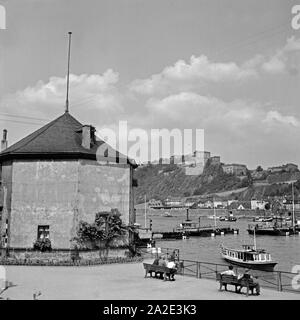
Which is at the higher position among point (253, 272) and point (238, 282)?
point (238, 282)

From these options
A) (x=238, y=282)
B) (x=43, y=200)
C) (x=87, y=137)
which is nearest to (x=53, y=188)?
(x=43, y=200)

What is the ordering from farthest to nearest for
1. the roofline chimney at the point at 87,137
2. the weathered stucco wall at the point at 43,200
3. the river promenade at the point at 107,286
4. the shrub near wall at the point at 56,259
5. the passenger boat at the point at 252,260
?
the passenger boat at the point at 252,260 < the roofline chimney at the point at 87,137 < the weathered stucco wall at the point at 43,200 < the shrub near wall at the point at 56,259 < the river promenade at the point at 107,286

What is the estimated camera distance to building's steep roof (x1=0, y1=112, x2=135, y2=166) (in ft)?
111

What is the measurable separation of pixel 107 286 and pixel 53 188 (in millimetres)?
12836

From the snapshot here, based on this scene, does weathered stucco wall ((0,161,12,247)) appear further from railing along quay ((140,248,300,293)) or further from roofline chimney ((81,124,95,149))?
railing along quay ((140,248,300,293))

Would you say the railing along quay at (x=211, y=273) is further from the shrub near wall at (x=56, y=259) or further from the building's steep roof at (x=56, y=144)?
the building's steep roof at (x=56, y=144)

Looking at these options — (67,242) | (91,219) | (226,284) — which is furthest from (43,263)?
(226,284)

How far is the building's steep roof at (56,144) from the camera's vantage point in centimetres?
3384

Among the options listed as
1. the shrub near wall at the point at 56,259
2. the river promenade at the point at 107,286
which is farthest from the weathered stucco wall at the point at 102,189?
the river promenade at the point at 107,286

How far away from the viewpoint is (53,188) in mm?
33531

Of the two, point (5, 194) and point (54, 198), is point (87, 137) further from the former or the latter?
point (5, 194)

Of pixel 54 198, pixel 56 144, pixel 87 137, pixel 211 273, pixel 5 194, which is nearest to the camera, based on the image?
pixel 54 198

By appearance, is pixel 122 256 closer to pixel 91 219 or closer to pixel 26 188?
pixel 91 219

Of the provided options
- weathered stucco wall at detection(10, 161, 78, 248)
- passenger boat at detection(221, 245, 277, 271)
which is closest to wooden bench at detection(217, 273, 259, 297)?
weathered stucco wall at detection(10, 161, 78, 248)
